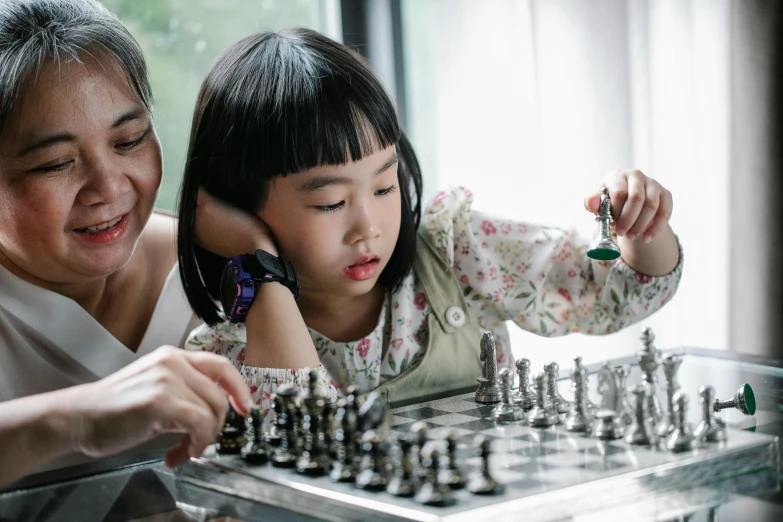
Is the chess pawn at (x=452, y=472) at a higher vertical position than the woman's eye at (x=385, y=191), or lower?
lower

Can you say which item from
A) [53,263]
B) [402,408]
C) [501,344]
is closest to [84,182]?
[53,263]

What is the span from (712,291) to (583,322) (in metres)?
1.00

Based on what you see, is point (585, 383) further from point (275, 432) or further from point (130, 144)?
point (130, 144)

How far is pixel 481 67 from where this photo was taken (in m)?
2.78

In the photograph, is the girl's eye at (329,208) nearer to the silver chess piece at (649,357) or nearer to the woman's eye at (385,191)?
the woman's eye at (385,191)

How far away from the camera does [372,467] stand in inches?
33.8

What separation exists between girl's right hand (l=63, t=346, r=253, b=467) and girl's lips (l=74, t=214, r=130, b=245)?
1.52ft

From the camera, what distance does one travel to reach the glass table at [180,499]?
0.80 m

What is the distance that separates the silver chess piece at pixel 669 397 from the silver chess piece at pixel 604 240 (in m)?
0.19

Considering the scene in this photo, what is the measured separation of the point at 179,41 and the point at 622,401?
7.38 feet

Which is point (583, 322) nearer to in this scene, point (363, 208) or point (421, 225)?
point (421, 225)

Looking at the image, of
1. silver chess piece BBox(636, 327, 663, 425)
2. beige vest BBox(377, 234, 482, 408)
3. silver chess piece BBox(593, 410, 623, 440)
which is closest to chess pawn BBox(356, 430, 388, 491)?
silver chess piece BBox(593, 410, 623, 440)

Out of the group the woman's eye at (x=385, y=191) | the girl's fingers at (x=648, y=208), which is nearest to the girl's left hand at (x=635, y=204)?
the girl's fingers at (x=648, y=208)

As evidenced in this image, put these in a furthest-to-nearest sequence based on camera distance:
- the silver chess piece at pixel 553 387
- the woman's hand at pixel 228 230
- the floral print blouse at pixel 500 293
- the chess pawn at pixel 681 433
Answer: the floral print blouse at pixel 500 293 < the woman's hand at pixel 228 230 < the silver chess piece at pixel 553 387 < the chess pawn at pixel 681 433
